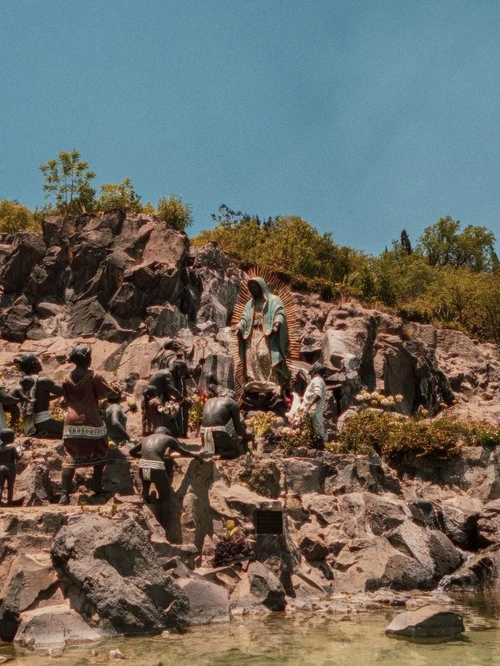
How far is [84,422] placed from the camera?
13336mm

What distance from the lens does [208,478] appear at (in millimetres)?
14188

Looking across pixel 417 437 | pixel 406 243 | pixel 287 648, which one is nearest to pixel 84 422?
pixel 287 648

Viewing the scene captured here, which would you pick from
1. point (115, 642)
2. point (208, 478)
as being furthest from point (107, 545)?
point (208, 478)

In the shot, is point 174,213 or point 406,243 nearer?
point 174,213

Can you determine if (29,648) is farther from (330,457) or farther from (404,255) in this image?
(404,255)

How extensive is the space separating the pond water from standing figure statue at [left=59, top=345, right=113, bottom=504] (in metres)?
3.31

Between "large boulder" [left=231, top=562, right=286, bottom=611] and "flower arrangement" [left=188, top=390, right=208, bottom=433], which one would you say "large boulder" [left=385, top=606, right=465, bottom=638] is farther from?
"flower arrangement" [left=188, top=390, right=208, bottom=433]

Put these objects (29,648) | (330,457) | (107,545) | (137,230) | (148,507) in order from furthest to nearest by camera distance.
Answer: (137,230) → (330,457) → (148,507) → (107,545) → (29,648)

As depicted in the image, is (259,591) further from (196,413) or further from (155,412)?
(196,413)

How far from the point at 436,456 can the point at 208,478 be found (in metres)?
7.74

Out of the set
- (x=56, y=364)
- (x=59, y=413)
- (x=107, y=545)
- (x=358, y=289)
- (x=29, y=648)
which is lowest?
(x=29, y=648)

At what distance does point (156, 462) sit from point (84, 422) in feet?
4.15

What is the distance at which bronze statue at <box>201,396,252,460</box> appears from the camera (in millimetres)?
14961

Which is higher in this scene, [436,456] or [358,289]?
[358,289]
